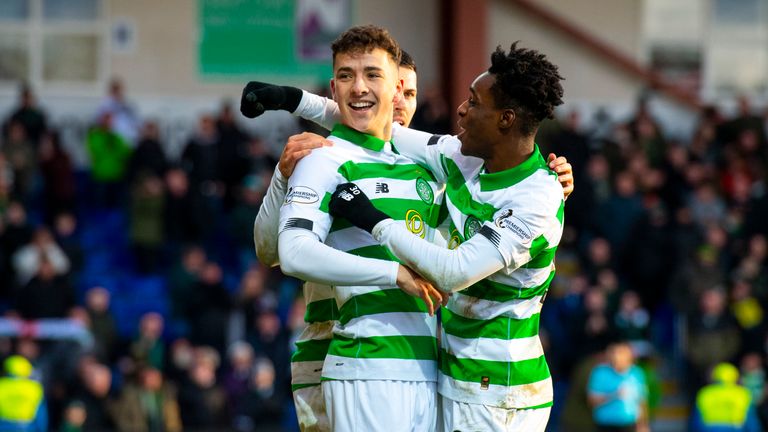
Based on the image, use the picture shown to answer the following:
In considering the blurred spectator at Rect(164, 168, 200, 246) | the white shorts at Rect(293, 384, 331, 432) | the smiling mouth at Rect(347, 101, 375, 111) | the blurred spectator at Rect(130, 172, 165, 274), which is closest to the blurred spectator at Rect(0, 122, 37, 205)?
the blurred spectator at Rect(130, 172, 165, 274)

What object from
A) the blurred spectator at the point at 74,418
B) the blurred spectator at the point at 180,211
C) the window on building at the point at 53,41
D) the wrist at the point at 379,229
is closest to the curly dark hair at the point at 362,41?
the wrist at the point at 379,229

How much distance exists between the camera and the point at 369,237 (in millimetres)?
5270

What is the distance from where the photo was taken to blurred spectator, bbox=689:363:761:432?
13500mm

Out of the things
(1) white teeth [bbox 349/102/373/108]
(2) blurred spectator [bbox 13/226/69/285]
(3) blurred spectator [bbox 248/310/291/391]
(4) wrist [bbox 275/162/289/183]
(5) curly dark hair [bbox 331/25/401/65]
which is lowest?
(3) blurred spectator [bbox 248/310/291/391]

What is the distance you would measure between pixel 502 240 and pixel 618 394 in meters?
8.51

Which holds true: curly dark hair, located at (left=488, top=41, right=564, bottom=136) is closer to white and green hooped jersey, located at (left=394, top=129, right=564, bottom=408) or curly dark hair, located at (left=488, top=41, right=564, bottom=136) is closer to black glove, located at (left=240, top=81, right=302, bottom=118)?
white and green hooped jersey, located at (left=394, top=129, right=564, bottom=408)

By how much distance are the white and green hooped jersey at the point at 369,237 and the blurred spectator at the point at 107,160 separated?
477 inches

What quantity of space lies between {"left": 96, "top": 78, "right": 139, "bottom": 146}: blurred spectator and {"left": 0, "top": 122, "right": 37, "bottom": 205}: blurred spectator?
3.84 feet

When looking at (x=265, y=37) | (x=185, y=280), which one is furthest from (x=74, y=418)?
(x=265, y=37)

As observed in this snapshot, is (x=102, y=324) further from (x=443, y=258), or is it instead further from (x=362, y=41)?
(x=443, y=258)

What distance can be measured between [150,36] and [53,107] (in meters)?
1.67

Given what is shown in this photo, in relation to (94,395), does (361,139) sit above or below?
above

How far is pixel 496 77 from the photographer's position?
5203mm

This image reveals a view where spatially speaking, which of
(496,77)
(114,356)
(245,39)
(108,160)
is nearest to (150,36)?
(245,39)
